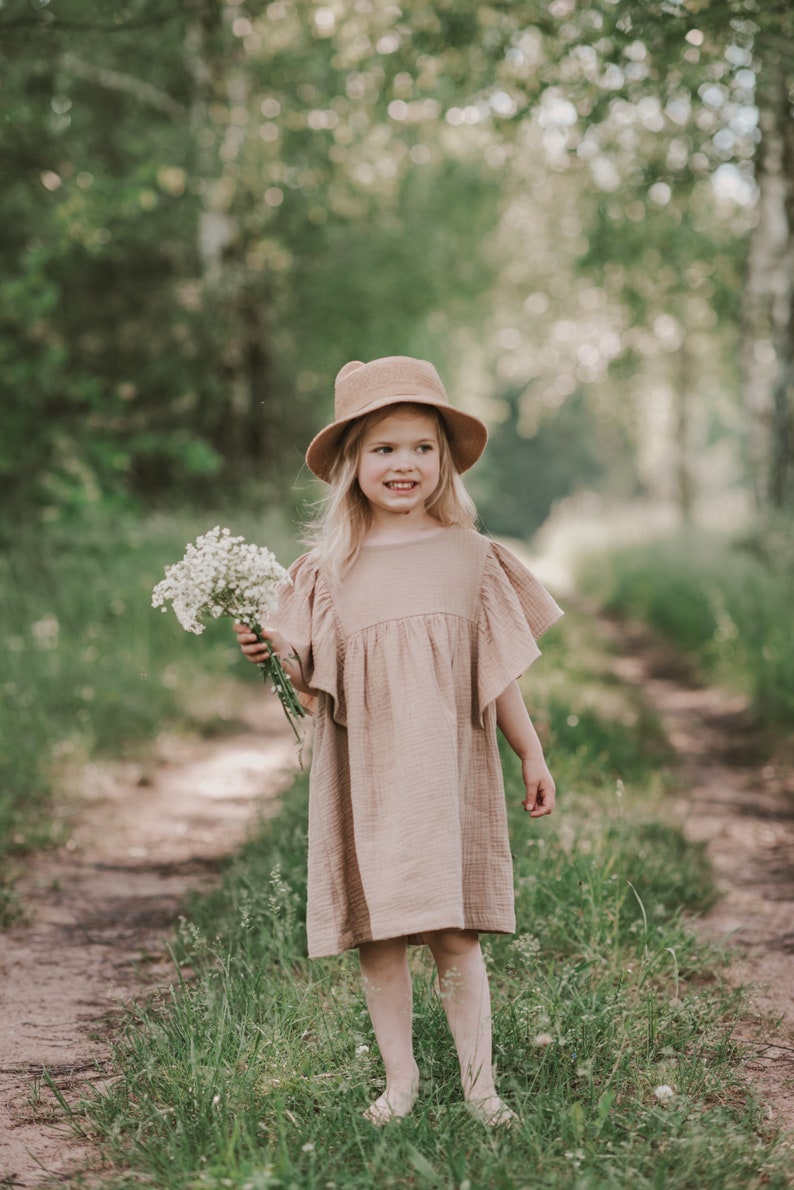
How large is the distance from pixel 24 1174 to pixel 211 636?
7003 millimetres

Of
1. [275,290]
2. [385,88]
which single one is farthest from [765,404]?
[275,290]

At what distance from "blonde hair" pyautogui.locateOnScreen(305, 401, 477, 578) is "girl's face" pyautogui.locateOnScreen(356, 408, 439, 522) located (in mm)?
25

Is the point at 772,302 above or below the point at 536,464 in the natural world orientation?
below

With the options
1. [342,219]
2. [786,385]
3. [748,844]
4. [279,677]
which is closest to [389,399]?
[279,677]

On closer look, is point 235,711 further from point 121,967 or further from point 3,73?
point 3,73

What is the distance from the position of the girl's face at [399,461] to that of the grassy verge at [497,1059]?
3.76ft

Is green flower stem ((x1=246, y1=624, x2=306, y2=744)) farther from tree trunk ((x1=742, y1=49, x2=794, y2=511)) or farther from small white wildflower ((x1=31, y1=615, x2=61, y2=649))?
tree trunk ((x1=742, y1=49, x2=794, y2=511))

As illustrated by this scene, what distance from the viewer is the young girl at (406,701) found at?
2.91 meters

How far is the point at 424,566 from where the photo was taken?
10.2 ft

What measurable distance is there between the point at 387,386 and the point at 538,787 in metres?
1.12

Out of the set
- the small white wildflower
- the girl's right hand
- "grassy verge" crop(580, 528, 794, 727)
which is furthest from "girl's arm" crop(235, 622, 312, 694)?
the small white wildflower

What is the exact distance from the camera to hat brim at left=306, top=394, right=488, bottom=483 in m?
3.08

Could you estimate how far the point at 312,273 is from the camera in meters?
17.8

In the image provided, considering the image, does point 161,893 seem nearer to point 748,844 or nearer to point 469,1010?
point 469,1010
